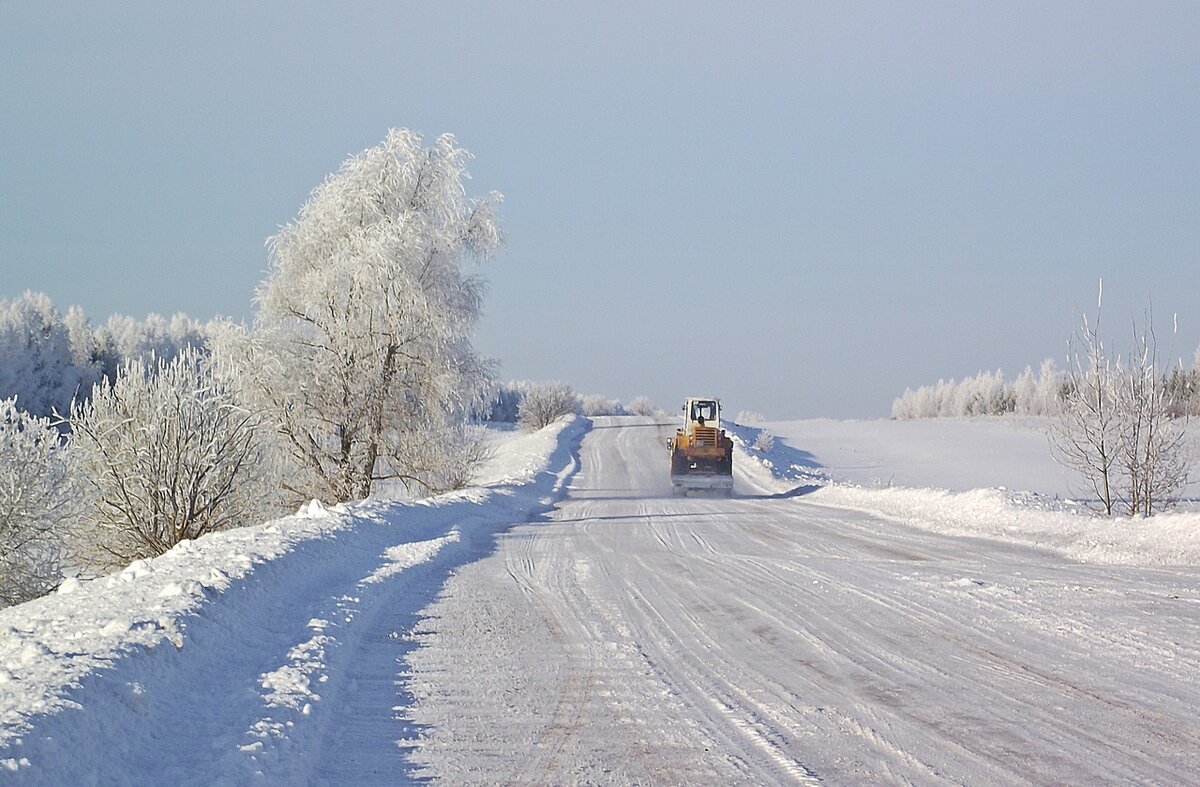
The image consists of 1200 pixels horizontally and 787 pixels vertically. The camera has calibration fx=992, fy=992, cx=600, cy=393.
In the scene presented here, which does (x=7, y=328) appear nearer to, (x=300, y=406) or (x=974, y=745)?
(x=300, y=406)

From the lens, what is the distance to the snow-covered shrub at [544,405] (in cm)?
7494

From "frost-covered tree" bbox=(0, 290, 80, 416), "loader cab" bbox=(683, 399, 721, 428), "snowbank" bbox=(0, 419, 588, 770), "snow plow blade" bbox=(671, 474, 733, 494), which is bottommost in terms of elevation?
"snow plow blade" bbox=(671, 474, 733, 494)

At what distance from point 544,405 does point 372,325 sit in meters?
51.5

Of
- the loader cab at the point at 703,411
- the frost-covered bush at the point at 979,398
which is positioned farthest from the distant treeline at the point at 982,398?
the loader cab at the point at 703,411

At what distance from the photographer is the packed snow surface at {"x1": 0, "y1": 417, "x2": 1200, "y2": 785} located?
16.4 ft

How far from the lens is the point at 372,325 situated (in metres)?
24.2

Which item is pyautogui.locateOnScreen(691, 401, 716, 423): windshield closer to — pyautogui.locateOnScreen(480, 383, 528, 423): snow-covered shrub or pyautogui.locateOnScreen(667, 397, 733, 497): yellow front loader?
pyautogui.locateOnScreen(667, 397, 733, 497): yellow front loader

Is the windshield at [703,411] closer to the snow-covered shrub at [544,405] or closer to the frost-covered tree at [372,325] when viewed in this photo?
the frost-covered tree at [372,325]

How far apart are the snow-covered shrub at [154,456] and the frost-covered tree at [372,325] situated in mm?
4805

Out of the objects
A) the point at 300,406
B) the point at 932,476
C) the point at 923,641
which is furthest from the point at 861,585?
the point at 932,476

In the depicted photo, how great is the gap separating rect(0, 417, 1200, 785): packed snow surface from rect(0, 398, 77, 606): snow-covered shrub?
6492 mm

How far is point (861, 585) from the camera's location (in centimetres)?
1116

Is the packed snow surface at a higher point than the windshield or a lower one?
lower

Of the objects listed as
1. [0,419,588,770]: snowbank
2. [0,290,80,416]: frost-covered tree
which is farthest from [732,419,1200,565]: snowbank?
[0,290,80,416]: frost-covered tree
